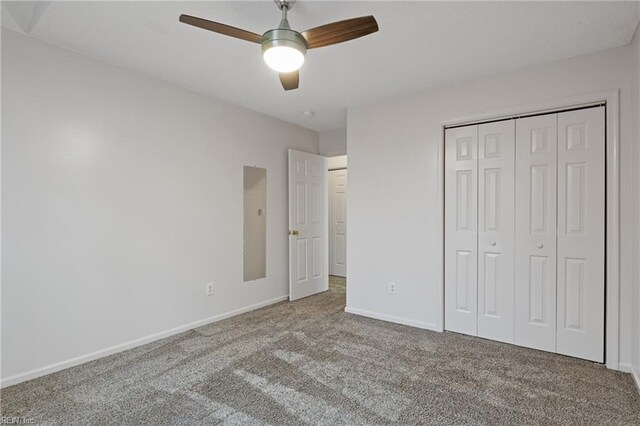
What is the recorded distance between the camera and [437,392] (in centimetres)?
218

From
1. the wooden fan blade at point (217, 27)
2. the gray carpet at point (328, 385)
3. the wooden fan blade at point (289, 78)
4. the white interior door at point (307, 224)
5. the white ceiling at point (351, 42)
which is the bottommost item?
the gray carpet at point (328, 385)

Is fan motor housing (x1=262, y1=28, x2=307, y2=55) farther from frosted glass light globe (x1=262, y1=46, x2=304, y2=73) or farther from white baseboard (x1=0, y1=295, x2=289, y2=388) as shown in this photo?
white baseboard (x1=0, y1=295, x2=289, y2=388)

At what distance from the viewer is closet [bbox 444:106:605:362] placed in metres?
2.62

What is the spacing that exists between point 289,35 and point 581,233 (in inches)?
105

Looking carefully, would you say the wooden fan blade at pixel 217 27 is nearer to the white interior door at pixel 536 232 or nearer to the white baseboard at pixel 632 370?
the white interior door at pixel 536 232

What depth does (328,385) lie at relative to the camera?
89.4 inches

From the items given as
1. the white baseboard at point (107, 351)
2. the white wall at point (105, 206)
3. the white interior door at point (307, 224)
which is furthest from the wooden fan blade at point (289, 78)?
the white baseboard at point (107, 351)

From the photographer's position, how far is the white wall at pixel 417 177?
2477mm

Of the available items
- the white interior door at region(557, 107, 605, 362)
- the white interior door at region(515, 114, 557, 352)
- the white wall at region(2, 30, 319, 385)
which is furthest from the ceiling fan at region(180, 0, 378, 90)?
the white interior door at region(557, 107, 605, 362)

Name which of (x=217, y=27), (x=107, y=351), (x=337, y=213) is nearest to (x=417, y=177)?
(x=217, y=27)

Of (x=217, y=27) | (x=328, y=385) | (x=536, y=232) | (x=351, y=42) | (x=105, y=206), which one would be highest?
(x=351, y=42)

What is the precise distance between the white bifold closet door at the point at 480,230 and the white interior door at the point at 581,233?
0.37 m

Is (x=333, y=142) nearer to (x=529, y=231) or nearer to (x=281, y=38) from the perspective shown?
(x=529, y=231)

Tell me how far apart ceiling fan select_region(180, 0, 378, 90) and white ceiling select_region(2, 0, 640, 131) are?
0.95ft
